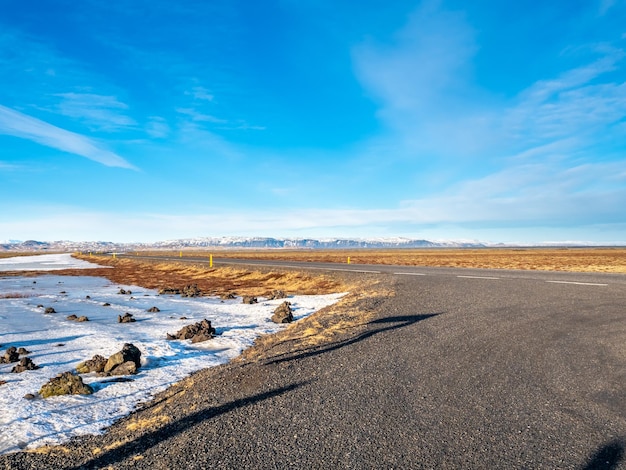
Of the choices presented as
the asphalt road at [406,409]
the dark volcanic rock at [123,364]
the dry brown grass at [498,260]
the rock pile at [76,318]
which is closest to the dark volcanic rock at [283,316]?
the asphalt road at [406,409]

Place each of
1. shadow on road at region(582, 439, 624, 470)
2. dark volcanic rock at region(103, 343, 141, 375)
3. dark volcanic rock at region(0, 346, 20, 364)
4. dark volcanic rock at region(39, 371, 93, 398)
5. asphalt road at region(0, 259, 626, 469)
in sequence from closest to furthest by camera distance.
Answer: shadow on road at region(582, 439, 624, 470), asphalt road at region(0, 259, 626, 469), dark volcanic rock at region(39, 371, 93, 398), dark volcanic rock at region(103, 343, 141, 375), dark volcanic rock at region(0, 346, 20, 364)

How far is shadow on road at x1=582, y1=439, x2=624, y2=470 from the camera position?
12.0ft

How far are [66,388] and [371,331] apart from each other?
626cm

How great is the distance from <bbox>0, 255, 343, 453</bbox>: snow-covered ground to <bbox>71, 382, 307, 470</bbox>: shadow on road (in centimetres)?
98

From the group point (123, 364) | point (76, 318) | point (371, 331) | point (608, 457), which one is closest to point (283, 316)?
point (371, 331)

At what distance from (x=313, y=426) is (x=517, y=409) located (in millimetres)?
2634

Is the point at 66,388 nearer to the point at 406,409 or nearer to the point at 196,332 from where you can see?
the point at 196,332

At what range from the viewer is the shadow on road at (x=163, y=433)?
4051 millimetres

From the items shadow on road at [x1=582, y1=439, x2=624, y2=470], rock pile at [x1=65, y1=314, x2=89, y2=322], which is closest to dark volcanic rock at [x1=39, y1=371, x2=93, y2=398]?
shadow on road at [x1=582, y1=439, x2=624, y2=470]

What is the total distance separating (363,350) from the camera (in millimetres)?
7648

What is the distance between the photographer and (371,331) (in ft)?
30.3

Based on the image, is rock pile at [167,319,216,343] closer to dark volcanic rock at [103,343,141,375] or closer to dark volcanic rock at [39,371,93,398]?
dark volcanic rock at [103,343,141,375]

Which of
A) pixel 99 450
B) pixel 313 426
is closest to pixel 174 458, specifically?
pixel 99 450

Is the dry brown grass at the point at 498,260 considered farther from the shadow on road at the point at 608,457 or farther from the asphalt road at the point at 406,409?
the shadow on road at the point at 608,457
